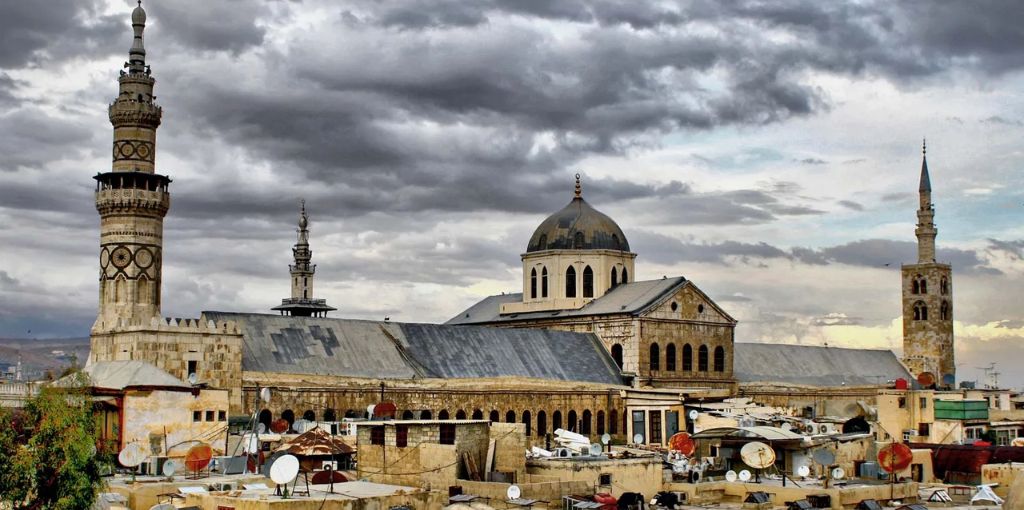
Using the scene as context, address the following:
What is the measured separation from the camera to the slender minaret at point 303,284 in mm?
119688

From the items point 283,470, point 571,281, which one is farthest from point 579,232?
point 283,470

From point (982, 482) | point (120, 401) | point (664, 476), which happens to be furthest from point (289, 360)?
point (982, 482)

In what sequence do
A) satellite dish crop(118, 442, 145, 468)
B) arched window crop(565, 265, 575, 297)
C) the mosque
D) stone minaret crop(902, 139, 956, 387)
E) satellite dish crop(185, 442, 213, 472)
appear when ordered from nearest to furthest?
satellite dish crop(118, 442, 145, 468), satellite dish crop(185, 442, 213, 472), the mosque, arched window crop(565, 265, 575, 297), stone minaret crop(902, 139, 956, 387)

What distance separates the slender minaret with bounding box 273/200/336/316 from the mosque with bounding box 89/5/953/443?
75.9 feet

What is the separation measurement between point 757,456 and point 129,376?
24851 mm

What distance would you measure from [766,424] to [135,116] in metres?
33.9

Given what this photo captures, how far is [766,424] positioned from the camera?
67125 millimetres

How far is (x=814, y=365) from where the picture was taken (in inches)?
3976

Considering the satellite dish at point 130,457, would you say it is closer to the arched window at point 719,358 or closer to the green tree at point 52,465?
the green tree at point 52,465

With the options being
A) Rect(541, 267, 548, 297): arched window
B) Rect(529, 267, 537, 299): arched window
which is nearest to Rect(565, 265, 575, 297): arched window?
Rect(541, 267, 548, 297): arched window

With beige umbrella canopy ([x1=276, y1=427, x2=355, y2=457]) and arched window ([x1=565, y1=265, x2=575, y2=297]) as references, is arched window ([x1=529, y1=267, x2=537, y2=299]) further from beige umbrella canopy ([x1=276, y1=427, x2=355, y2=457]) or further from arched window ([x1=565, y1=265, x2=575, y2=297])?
beige umbrella canopy ([x1=276, y1=427, x2=355, y2=457])

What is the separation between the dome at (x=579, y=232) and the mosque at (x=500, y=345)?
95mm

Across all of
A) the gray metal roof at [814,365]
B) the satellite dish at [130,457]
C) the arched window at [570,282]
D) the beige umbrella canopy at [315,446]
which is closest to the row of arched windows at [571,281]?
the arched window at [570,282]

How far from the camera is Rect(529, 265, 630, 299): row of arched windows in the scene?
89.5m
